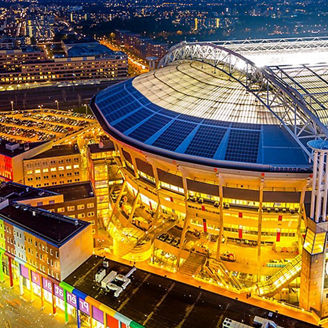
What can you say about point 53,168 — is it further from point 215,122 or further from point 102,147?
point 215,122

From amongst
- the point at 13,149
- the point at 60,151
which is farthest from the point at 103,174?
the point at 13,149

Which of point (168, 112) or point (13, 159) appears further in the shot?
point (13, 159)

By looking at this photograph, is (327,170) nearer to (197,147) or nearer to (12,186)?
(197,147)

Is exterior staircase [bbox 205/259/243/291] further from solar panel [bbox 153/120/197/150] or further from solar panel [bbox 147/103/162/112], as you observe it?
solar panel [bbox 147/103/162/112]

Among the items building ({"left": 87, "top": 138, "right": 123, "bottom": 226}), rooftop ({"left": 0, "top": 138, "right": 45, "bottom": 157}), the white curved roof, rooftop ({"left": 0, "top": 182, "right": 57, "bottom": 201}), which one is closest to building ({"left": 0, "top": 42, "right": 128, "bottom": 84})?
rooftop ({"left": 0, "top": 138, "right": 45, "bottom": 157})

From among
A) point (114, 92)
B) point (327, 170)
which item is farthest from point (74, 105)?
point (327, 170)

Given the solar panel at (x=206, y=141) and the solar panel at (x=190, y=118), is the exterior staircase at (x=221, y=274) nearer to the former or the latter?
the solar panel at (x=206, y=141)

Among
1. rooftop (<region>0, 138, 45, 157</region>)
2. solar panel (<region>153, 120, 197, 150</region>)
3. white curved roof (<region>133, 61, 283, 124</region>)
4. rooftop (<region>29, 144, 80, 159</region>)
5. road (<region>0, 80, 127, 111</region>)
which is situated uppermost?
white curved roof (<region>133, 61, 283, 124</region>)

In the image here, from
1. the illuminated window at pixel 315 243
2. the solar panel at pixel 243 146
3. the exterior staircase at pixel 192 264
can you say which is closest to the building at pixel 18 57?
the solar panel at pixel 243 146
